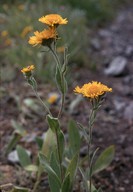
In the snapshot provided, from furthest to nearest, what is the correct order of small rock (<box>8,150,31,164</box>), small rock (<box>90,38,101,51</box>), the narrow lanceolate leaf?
small rock (<box>90,38,101,51</box>), small rock (<box>8,150,31,164</box>), the narrow lanceolate leaf

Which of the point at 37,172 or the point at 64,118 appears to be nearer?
the point at 37,172

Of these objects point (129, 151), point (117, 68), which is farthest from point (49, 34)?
point (117, 68)

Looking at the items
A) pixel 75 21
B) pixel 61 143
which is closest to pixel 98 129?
pixel 61 143

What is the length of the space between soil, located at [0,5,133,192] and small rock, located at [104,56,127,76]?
0.15 ft

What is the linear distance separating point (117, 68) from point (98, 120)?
1.25m

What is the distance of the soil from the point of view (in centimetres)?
254

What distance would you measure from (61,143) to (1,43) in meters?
2.98

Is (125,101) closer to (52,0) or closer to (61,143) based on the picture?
(61,143)

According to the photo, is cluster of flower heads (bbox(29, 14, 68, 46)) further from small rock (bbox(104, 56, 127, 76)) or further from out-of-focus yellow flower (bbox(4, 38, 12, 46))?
out-of-focus yellow flower (bbox(4, 38, 12, 46))

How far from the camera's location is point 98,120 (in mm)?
3326

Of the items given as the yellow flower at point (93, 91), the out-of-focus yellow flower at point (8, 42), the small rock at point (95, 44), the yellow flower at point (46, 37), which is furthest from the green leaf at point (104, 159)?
the small rock at point (95, 44)

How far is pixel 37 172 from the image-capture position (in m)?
2.43

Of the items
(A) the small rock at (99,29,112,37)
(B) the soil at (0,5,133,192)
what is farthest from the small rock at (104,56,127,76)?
(A) the small rock at (99,29,112,37)

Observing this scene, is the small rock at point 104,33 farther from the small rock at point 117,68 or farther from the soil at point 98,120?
the small rock at point 117,68
